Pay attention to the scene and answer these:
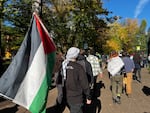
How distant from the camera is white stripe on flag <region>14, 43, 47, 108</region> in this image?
657 centimetres

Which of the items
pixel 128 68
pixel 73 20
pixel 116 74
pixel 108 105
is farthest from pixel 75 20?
pixel 108 105

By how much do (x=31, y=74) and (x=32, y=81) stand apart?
133 mm

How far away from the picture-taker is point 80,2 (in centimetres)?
2764

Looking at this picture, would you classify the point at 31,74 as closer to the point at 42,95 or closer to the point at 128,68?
the point at 42,95

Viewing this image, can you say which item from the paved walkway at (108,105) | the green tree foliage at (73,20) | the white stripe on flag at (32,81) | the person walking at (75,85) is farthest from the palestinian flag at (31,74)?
the green tree foliage at (73,20)

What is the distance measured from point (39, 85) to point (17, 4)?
10.8 m

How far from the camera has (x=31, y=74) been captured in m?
6.68

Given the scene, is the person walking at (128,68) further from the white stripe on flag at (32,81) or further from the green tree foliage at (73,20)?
the green tree foliage at (73,20)

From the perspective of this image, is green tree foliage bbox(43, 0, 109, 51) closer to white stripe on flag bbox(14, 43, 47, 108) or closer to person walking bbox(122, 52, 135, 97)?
Result: person walking bbox(122, 52, 135, 97)

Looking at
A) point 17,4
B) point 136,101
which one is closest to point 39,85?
point 136,101

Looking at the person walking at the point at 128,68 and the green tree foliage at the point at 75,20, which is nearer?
the person walking at the point at 128,68

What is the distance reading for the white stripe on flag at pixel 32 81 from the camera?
6.57m

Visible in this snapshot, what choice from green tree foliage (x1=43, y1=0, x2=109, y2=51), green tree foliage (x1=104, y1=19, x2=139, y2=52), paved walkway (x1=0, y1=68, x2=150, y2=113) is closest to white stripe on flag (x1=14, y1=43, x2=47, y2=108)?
paved walkway (x1=0, y1=68, x2=150, y2=113)

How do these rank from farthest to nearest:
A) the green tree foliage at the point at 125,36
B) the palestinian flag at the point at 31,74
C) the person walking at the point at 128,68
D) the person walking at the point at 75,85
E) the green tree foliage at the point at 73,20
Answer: the green tree foliage at the point at 125,36 < the green tree foliage at the point at 73,20 < the person walking at the point at 128,68 < the person walking at the point at 75,85 < the palestinian flag at the point at 31,74
